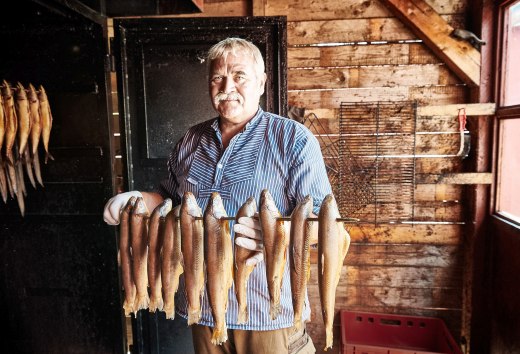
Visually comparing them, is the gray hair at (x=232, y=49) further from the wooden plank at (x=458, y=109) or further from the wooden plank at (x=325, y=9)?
the wooden plank at (x=458, y=109)

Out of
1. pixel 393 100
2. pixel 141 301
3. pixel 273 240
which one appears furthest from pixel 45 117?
pixel 393 100

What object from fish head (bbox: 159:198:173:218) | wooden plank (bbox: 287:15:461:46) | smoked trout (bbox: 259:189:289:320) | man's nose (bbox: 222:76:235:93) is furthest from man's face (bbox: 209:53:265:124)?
wooden plank (bbox: 287:15:461:46)

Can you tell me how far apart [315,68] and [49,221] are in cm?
283

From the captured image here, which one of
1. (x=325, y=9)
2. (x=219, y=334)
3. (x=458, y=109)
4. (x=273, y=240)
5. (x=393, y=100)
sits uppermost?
(x=325, y=9)

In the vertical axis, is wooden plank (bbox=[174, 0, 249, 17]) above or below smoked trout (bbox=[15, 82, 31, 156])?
above

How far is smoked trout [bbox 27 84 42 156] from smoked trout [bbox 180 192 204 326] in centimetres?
198

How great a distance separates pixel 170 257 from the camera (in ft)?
5.23

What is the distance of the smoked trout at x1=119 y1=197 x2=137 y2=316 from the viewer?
165cm

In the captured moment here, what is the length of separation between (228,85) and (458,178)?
2.69 meters

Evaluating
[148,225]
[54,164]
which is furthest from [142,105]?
[148,225]

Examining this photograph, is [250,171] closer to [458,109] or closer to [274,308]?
[274,308]

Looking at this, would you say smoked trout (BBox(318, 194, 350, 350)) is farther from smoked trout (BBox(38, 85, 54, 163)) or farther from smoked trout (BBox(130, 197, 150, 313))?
smoked trout (BBox(38, 85, 54, 163))

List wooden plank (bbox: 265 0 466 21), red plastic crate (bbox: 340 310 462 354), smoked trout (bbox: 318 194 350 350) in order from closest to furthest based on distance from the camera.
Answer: smoked trout (bbox: 318 194 350 350)
wooden plank (bbox: 265 0 466 21)
red plastic crate (bbox: 340 310 462 354)

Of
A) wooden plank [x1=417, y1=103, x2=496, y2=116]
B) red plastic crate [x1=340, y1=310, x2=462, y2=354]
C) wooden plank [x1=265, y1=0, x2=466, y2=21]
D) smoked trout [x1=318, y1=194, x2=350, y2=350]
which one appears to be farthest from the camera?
red plastic crate [x1=340, y1=310, x2=462, y2=354]
